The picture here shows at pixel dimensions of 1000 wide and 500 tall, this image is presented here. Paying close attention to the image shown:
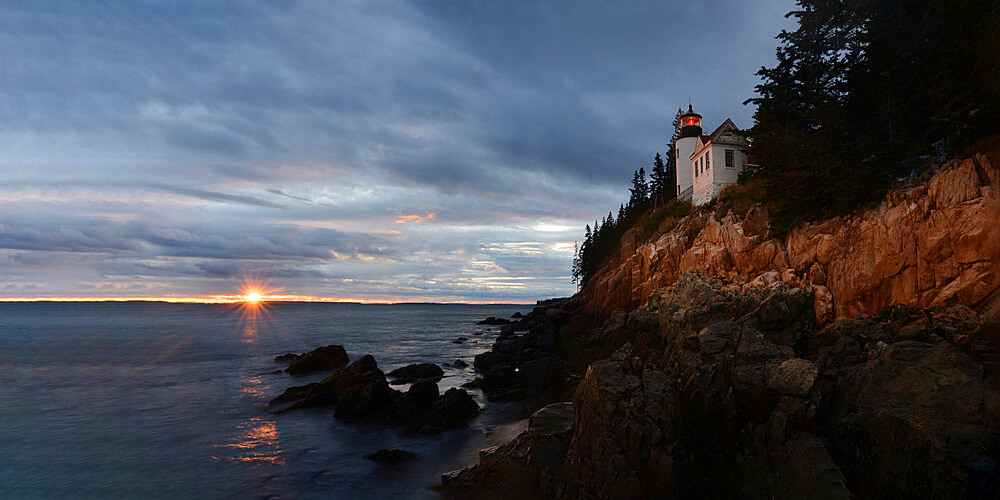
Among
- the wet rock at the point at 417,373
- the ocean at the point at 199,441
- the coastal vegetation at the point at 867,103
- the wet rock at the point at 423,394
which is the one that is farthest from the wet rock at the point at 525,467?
the coastal vegetation at the point at 867,103

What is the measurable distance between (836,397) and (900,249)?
466 inches

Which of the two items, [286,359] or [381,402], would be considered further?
[286,359]

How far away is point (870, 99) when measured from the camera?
22969 millimetres

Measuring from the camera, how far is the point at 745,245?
2673 centimetres

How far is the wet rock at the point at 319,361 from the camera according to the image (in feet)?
103

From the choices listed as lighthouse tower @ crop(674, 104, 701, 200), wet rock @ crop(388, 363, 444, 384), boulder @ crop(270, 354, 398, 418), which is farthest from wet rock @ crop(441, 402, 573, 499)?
lighthouse tower @ crop(674, 104, 701, 200)

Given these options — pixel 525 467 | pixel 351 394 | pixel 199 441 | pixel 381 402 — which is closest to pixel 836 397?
pixel 525 467

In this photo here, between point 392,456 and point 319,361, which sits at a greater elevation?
point 319,361

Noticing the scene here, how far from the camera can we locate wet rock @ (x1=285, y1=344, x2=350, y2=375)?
31.3 meters

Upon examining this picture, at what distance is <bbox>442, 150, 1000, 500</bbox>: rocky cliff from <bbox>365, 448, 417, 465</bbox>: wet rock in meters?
3.33

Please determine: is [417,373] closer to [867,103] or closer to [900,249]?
[900,249]

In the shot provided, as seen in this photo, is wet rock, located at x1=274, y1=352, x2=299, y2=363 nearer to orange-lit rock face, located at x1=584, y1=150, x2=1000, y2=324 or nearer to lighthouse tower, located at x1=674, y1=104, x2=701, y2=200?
orange-lit rock face, located at x1=584, y1=150, x2=1000, y2=324

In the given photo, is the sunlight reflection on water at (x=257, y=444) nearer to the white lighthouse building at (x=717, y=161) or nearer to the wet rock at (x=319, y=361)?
the wet rock at (x=319, y=361)

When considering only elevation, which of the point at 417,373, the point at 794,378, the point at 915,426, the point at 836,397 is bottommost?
the point at 417,373
